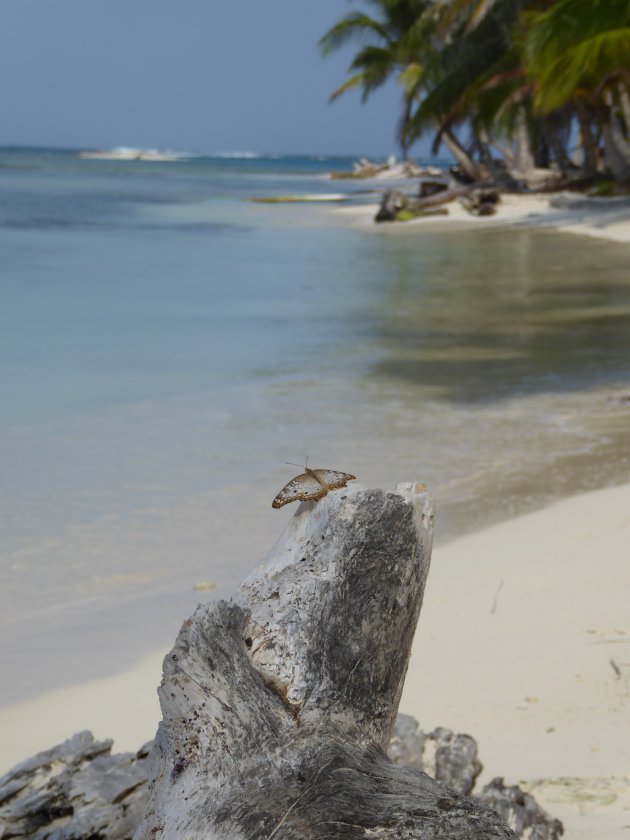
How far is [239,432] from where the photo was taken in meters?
6.34

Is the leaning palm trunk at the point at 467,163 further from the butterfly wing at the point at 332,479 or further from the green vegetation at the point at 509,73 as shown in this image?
the butterfly wing at the point at 332,479

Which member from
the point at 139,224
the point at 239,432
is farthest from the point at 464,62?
the point at 239,432

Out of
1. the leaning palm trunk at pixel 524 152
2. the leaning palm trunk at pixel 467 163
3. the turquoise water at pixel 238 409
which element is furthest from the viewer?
the leaning palm trunk at pixel 524 152

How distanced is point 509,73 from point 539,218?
4.18m

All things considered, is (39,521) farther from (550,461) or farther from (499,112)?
(499,112)

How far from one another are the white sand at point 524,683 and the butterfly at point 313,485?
993 mm

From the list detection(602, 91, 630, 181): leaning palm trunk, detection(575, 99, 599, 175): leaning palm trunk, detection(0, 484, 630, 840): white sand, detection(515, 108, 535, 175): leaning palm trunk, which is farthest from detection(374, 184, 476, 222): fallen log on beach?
detection(0, 484, 630, 840): white sand

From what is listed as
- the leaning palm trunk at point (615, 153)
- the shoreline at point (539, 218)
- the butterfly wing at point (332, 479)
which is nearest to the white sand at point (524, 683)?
the butterfly wing at point (332, 479)

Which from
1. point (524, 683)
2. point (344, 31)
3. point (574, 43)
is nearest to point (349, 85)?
point (344, 31)

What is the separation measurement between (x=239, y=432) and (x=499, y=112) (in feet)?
72.4

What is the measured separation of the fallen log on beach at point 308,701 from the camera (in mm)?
1399

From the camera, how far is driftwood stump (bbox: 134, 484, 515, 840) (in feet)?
4.59

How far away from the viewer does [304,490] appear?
1.78m

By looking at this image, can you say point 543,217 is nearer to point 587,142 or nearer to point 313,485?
point 587,142
